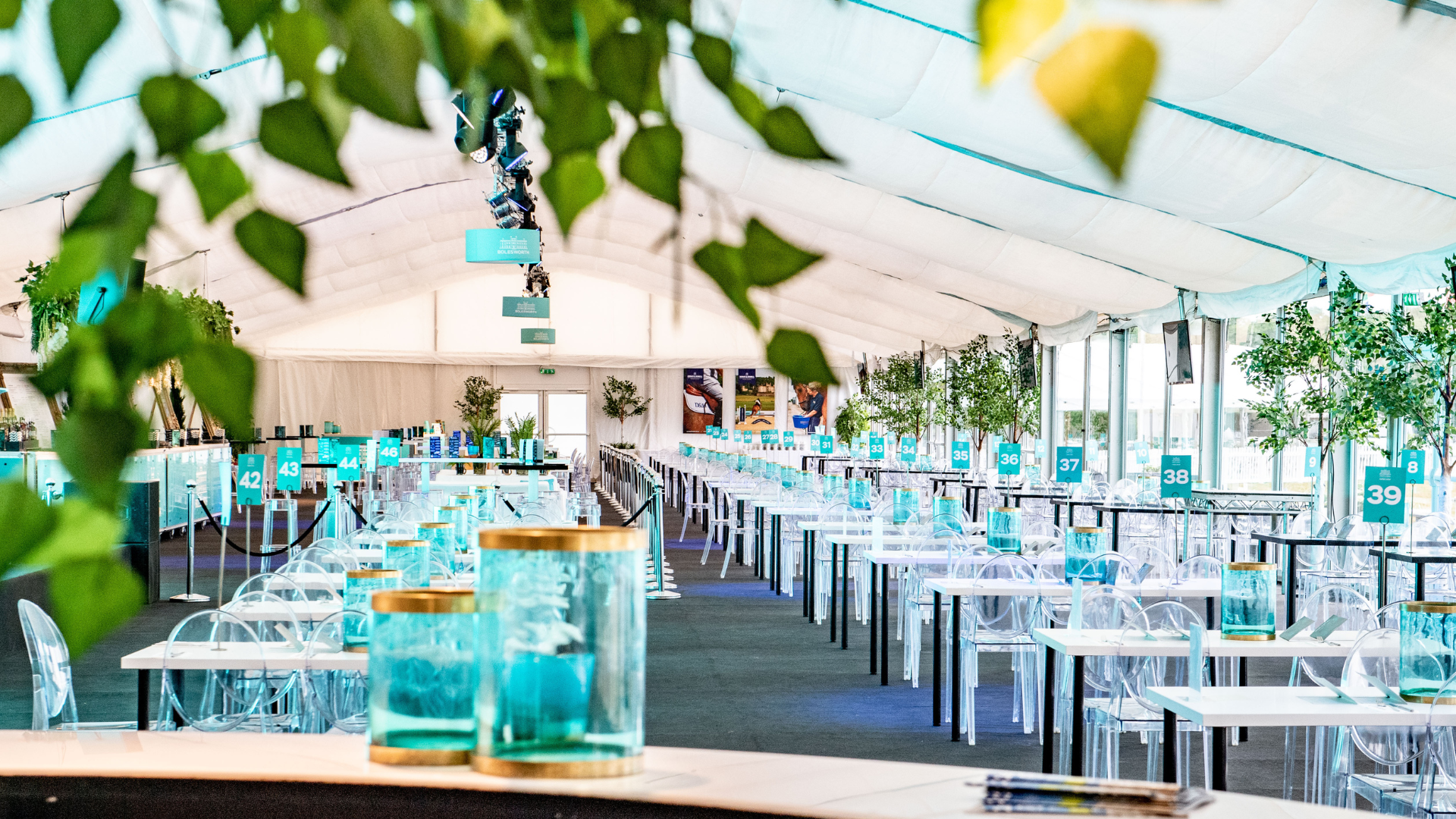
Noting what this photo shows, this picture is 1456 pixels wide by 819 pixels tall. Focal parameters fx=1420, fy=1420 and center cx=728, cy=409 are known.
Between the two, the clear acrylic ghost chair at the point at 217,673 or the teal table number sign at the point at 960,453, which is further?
the teal table number sign at the point at 960,453

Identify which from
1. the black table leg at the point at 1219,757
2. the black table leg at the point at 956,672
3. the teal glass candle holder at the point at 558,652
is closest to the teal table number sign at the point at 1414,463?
the black table leg at the point at 956,672

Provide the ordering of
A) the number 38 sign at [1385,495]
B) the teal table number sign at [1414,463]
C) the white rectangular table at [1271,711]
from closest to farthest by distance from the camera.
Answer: the white rectangular table at [1271,711] < the number 38 sign at [1385,495] < the teal table number sign at [1414,463]

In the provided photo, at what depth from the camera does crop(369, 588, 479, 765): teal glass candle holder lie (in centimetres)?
181

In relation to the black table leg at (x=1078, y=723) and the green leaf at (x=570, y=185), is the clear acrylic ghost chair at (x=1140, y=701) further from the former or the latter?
the green leaf at (x=570, y=185)

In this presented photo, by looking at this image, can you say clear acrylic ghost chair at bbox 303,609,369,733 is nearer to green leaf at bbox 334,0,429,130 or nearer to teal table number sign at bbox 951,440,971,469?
green leaf at bbox 334,0,429,130

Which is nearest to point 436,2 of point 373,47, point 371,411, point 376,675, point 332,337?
point 373,47

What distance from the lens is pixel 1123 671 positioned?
18.4 feet

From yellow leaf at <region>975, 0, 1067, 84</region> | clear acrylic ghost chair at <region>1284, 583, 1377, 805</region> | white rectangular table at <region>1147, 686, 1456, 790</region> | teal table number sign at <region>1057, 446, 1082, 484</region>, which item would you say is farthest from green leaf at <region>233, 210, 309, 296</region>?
teal table number sign at <region>1057, 446, 1082, 484</region>

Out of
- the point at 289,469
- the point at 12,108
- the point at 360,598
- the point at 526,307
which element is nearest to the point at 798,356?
the point at 12,108

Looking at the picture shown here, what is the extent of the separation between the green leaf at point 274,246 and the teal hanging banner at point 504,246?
45.2 feet

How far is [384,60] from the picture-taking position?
0.56m

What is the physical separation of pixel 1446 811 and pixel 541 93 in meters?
3.93

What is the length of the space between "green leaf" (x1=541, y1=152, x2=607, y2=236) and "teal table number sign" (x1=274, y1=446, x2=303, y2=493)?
9.72m

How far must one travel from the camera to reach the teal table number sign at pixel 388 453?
43.9 feet
